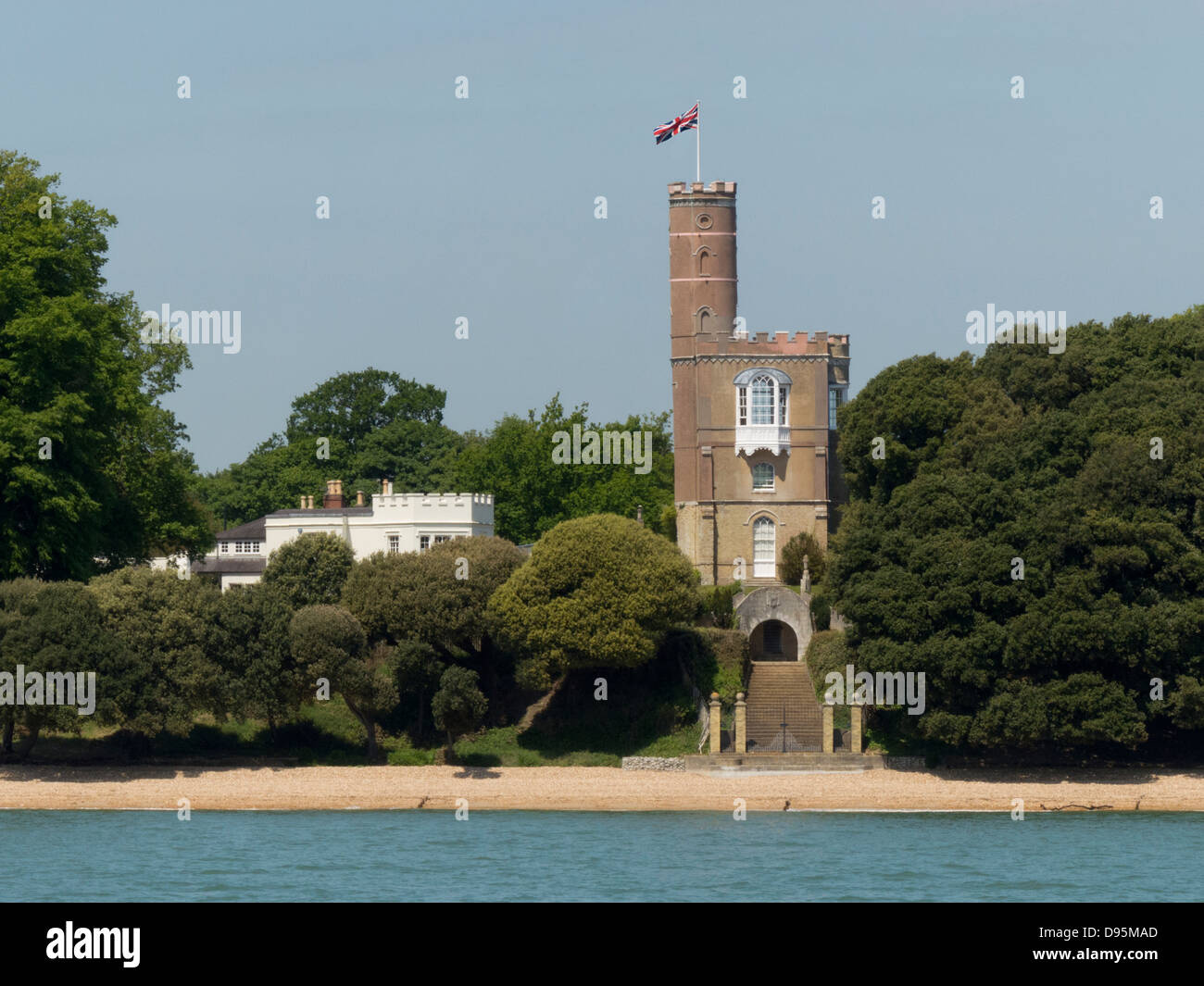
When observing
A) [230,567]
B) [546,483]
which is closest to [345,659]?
[230,567]

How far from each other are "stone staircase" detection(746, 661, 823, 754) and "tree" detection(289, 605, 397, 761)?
33.6 ft

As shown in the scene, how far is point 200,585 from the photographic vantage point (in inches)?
2036

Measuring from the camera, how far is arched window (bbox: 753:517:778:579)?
216ft

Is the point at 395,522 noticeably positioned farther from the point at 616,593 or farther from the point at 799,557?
the point at 616,593

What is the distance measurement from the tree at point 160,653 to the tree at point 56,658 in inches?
14.5

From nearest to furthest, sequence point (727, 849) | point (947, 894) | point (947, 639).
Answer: point (947, 894) → point (727, 849) → point (947, 639)

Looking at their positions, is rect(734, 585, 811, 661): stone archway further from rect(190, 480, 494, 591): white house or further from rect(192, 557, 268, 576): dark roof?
rect(192, 557, 268, 576): dark roof

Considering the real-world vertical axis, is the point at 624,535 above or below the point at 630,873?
above

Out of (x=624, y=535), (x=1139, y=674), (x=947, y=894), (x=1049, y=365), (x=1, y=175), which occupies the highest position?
(x=1, y=175)

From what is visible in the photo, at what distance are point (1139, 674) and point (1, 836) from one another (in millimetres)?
27950

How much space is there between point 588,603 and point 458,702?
14.9 feet

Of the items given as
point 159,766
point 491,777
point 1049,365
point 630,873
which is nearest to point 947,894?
point 630,873

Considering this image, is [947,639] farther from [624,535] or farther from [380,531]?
[380,531]

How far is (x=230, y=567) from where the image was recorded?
230ft
